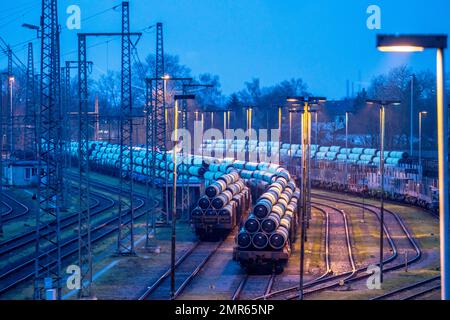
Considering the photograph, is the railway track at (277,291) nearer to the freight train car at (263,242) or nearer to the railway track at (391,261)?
the railway track at (391,261)

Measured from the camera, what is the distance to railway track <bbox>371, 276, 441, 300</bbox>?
1877cm

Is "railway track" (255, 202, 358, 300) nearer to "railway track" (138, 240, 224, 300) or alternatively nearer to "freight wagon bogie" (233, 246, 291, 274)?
"freight wagon bogie" (233, 246, 291, 274)

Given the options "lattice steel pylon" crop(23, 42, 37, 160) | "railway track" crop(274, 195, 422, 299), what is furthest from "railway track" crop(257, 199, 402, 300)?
"lattice steel pylon" crop(23, 42, 37, 160)

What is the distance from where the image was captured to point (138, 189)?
58.1m

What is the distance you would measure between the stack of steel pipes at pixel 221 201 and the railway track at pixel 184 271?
1334mm

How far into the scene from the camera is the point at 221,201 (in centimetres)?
3072

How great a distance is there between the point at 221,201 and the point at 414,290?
12205 mm

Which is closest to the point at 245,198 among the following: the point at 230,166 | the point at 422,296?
the point at 230,166

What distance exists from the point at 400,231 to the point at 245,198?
27.8ft

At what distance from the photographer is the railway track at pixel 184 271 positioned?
2030cm

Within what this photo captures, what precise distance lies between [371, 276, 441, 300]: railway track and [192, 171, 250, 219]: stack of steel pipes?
11.2m

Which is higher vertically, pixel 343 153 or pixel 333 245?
pixel 343 153

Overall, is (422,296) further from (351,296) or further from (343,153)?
(343,153)

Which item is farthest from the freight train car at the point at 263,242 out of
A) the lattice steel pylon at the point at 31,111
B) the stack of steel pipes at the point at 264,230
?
the lattice steel pylon at the point at 31,111
